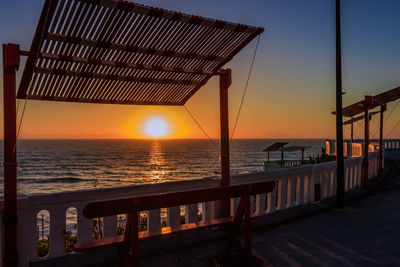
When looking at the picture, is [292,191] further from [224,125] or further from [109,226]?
[109,226]

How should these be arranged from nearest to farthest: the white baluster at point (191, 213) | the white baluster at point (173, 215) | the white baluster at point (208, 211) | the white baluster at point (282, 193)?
1. the white baluster at point (173, 215)
2. the white baluster at point (191, 213)
3. the white baluster at point (208, 211)
4. the white baluster at point (282, 193)

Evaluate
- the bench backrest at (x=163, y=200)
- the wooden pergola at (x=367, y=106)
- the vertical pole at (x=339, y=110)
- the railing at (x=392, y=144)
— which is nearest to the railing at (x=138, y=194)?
the vertical pole at (x=339, y=110)

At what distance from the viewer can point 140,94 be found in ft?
18.3

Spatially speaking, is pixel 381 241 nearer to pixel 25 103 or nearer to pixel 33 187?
pixel 25 103

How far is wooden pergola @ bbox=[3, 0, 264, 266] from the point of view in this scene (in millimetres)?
3807

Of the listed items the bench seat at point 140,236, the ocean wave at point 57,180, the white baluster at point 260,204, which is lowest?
Result: the ocean wave at point 57,180

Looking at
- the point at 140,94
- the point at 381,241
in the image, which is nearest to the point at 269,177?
the point at 381,241

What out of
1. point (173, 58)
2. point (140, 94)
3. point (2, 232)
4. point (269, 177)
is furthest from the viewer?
point (269, 177)

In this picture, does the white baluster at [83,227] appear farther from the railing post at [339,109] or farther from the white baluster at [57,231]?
the railing post at [339,109]

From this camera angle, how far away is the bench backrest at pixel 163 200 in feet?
11.3

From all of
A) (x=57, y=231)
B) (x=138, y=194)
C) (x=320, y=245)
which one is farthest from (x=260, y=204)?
(x=57, y=231)

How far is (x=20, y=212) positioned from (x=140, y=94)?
8.42ft

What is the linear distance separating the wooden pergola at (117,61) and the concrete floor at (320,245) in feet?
3.47

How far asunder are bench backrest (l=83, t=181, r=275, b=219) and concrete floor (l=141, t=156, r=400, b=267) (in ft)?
3.19
